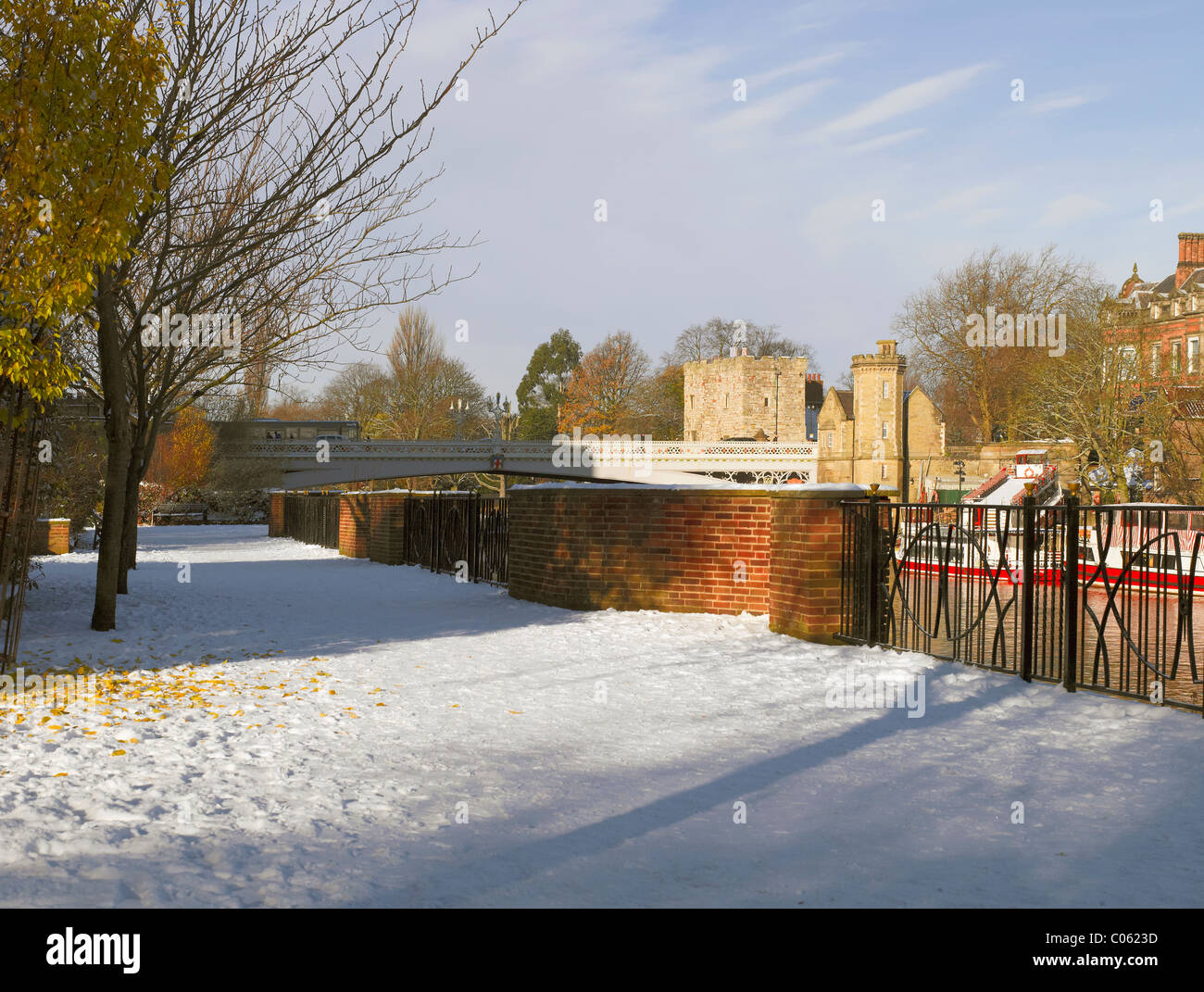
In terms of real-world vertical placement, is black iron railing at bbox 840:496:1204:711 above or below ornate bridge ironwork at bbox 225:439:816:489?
below

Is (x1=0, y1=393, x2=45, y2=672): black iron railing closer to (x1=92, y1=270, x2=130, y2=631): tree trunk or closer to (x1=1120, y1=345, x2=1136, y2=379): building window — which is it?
(x1=92, y1=270, x2=130, y2=631): tree trunk

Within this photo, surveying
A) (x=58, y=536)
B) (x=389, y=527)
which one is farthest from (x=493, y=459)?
(x=389, y=527)

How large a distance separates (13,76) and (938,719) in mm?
8454

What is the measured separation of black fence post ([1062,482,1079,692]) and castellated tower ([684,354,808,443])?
8944cm

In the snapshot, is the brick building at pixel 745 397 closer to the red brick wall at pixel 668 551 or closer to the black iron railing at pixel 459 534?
the black iron railing at pixel 459 534

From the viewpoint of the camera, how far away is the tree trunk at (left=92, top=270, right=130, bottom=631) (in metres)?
10.3

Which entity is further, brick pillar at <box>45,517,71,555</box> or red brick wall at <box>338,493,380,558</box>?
brick pillar at <box>45,517,71,555</box>

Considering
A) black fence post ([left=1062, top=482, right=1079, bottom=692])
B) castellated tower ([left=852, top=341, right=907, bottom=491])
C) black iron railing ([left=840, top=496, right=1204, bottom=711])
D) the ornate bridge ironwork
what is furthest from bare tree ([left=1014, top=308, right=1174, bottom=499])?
castellated tower ([left=852, top=341, right=907, bottom=491])

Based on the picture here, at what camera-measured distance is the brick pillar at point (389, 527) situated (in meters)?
22.8

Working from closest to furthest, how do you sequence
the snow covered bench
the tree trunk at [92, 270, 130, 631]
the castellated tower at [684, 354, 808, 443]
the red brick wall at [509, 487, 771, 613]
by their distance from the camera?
1. the tree trunk at [92, 270, 130, 631]
2. the red brick wall at [509, 487, 771, 613]
3. the snow covered bench
4. the castellated tower at [684, 354, 808, 443]

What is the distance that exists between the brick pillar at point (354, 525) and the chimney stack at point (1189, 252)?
56941 mm

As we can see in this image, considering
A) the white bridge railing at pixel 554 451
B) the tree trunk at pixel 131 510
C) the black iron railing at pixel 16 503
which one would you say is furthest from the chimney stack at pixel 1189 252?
the black iron railing at pixel 16 503

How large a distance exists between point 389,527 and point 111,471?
12.3 m
